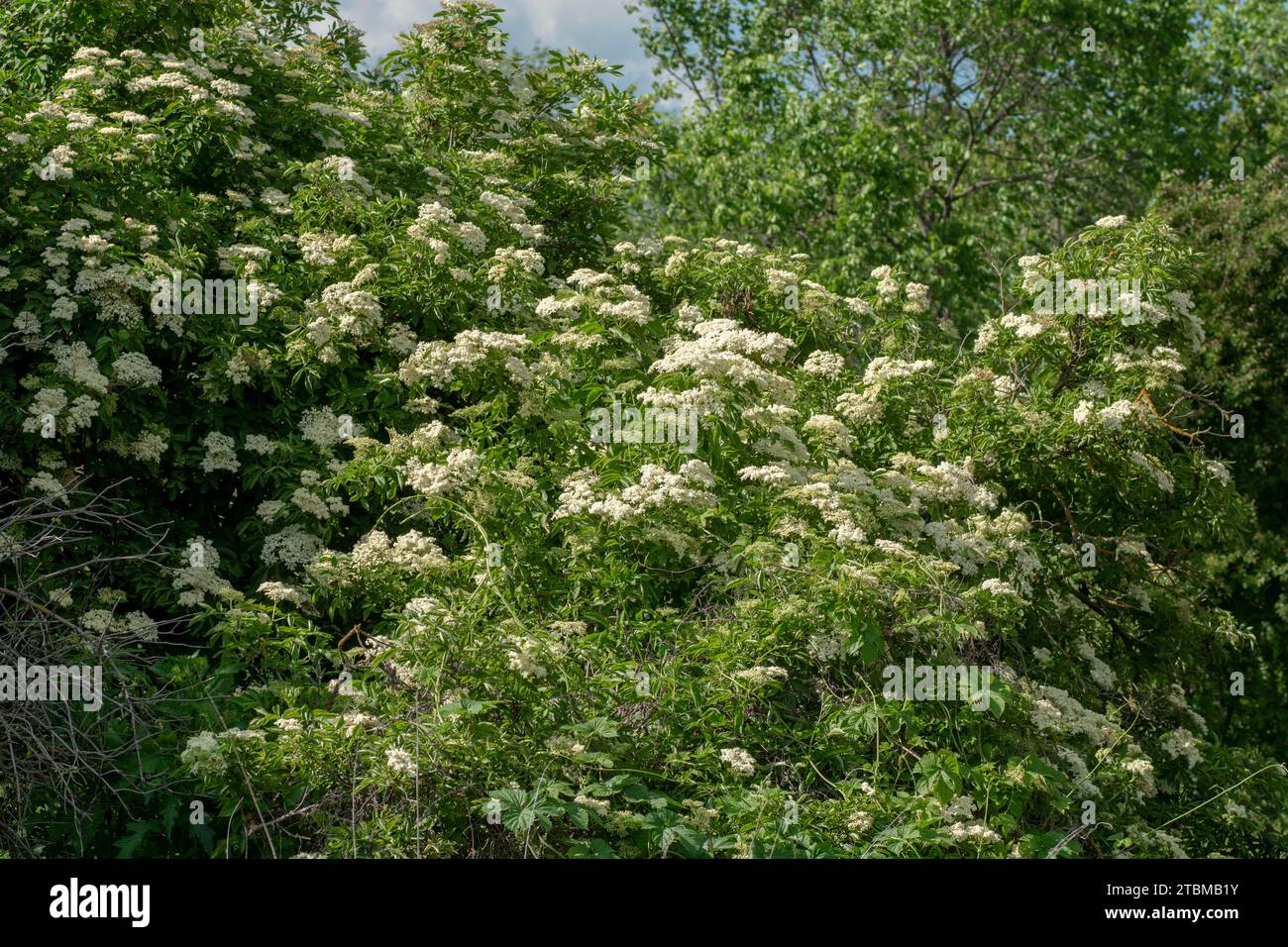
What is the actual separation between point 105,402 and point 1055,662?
4.54m

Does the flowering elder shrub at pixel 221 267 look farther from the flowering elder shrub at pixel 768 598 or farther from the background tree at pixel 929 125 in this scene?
the background tree at pixel 929 125

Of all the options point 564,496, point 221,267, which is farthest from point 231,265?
point 564,496

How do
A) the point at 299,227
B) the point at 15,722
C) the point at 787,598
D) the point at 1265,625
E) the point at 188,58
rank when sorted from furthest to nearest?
1. the point at 1265,625
2. the point at 188,58
3. the point at 299,227
4. the point at 787,598
5. the point at 15,722

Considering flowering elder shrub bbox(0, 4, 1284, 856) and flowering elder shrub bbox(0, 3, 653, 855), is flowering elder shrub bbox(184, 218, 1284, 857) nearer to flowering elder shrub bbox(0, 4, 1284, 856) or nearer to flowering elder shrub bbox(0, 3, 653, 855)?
flowering elder shrub bbox(0, 4, 1284, 856)

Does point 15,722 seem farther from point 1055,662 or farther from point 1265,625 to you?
point 1265,625

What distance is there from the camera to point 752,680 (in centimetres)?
483

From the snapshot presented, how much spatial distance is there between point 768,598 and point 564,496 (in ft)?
3.05

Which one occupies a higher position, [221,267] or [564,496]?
[221,267]

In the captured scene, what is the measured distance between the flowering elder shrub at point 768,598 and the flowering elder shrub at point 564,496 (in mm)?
23

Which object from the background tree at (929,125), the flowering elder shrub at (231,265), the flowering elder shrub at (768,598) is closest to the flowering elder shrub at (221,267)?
the flowering elder shrub at (231,265)

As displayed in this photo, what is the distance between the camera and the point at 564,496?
546 cm

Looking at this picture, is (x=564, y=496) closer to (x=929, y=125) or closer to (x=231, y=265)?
(x=231, y=265)
